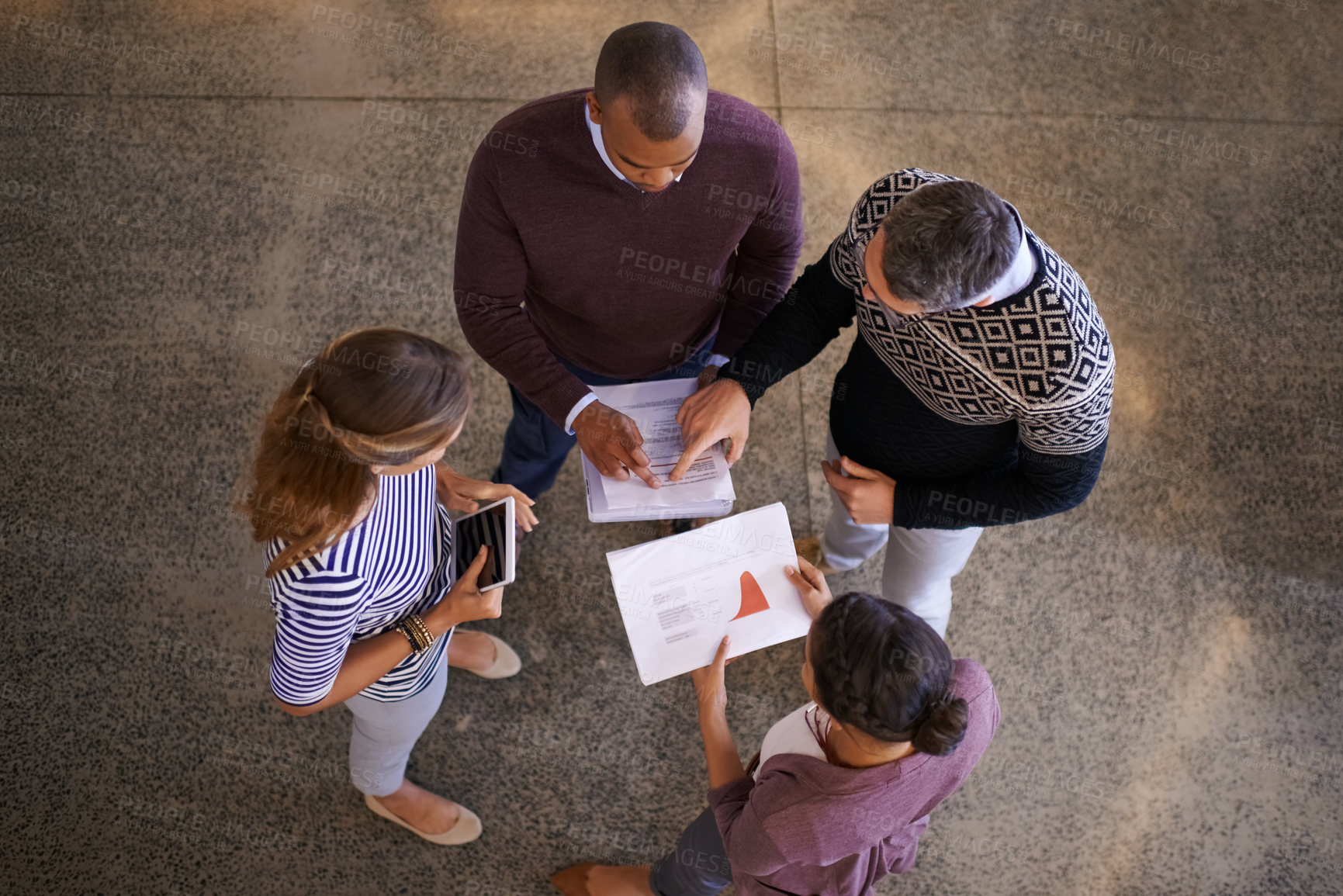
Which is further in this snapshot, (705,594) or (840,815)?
(705,594)

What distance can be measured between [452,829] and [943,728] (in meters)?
1.39

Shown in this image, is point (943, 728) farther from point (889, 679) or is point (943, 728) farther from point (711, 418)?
point (711, 418)

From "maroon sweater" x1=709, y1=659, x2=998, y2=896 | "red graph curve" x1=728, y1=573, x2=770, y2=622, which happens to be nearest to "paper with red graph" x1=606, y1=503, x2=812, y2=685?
"red graph curve" x1=728, y1=573, x2=770, y2=622

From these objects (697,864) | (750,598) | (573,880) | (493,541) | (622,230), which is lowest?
(573,880)

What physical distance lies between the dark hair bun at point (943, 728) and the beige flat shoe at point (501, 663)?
4.28 feet

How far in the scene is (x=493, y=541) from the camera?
1.52 m

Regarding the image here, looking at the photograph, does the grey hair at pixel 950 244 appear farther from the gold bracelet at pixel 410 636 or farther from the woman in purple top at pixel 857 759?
the gold bracelet at pixel 410 636

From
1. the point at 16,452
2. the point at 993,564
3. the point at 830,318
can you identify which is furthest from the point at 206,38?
the point at 993,564

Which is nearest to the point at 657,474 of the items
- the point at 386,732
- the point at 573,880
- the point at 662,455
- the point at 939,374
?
the point at 662,455

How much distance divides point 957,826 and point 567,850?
964mm

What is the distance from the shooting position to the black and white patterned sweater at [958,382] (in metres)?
1.23

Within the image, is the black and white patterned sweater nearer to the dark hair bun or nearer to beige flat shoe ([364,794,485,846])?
the dark hair bun

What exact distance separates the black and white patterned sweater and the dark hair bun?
45cm

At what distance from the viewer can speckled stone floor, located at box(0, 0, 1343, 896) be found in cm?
213
